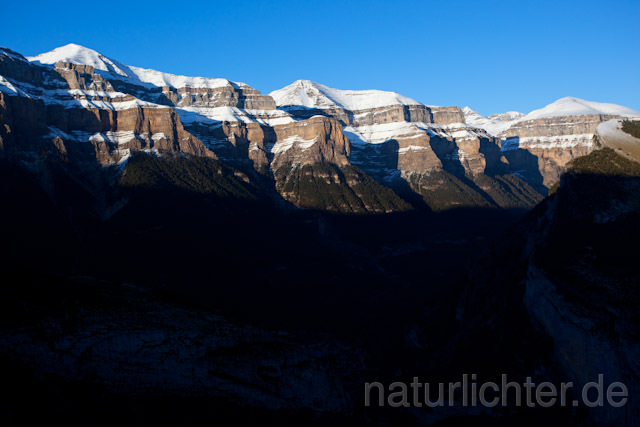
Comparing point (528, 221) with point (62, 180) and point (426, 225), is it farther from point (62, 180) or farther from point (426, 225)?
point (62, 180)

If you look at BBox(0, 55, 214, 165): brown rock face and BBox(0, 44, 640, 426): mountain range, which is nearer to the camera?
BBox(0, 44, 640, 426): mountain range

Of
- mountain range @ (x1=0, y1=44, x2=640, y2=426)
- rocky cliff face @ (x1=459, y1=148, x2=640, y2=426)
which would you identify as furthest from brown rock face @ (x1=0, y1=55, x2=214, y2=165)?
rocky cliff face @ (x1=459, y1=148, x2=640, y2=426)

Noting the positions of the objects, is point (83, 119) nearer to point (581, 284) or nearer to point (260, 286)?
point (260, 286)

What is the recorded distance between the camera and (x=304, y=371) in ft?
134

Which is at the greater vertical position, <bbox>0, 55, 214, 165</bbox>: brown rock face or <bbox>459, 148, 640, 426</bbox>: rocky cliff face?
<bbox>0, 55, 214, 165</bbox>: brown rock face

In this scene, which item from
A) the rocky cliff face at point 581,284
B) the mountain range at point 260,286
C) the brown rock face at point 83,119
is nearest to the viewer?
the mountain range at point 260,286

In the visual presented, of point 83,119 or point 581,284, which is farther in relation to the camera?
point 83,119

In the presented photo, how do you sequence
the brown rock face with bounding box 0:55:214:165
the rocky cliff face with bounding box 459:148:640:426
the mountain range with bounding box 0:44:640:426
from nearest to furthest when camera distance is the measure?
the mountain range with bounding box 0:44:640:426 < the rocky cliff face with bounding box 459:148:640:426 < the brown rock face with bounding box 0:55:214:165

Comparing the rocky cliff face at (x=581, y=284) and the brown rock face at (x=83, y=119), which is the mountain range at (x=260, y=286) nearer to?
the rocky cliff face at (x=581, y=284)

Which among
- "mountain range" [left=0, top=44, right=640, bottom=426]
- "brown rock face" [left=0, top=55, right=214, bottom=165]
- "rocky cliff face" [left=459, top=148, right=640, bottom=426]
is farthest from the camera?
"brown rock face" [left=0, top=55, right=214, bottom=165]

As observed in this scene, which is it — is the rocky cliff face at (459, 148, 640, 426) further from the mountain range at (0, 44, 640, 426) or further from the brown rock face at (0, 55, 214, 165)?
the brown rock face at (0, 55, 214, 165)

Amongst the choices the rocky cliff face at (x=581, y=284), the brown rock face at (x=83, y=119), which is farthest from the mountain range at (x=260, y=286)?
the brown rock face at (x=83, y=119)

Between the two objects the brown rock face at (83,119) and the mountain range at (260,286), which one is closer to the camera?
the mountain range at (260,286)

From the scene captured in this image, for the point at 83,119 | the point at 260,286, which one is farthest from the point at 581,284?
the point at 83,119
